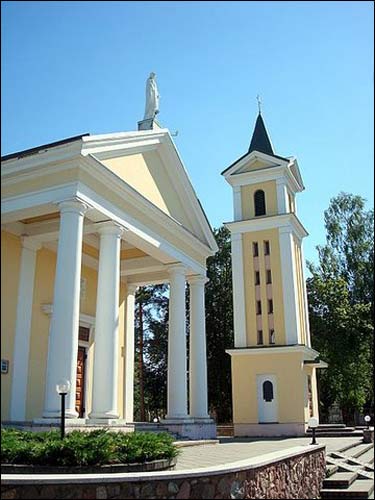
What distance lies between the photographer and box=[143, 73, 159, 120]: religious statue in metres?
17.0

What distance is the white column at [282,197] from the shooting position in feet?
95.3

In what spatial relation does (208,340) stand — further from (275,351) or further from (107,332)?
(107,332)

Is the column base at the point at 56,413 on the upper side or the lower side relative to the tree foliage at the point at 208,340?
lower

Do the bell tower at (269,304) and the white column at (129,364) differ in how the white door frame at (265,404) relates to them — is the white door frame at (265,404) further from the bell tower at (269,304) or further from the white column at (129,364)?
the white column at (129,364)

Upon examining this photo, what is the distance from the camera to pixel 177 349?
51.1 feet

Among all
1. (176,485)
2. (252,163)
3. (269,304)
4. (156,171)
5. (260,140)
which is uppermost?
(260,140)

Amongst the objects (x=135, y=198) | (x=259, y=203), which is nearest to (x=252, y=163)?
(x=259, y=203)

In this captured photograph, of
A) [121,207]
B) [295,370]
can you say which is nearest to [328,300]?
[295,370]

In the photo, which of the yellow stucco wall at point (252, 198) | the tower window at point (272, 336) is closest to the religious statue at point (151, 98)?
the yellow stucco wall at point (252, 198)

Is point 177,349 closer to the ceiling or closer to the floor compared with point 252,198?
closer to the floor

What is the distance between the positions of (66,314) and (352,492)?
6.24 metres

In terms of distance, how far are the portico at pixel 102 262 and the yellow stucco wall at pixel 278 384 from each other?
10394 mm

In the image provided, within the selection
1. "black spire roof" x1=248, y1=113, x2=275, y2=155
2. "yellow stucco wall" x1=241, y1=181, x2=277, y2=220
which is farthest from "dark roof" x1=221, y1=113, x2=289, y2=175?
"yellow stucco wall" x1=241, y1=181, x2=277, y2=220

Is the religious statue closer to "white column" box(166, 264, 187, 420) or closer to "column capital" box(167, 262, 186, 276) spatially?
"column capital" box(167, 262, 186, 276)
